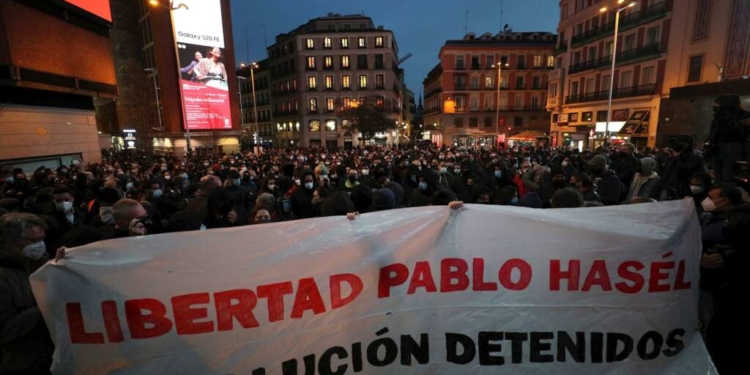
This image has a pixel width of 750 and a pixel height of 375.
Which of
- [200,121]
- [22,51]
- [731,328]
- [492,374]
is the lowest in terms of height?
[492,374]

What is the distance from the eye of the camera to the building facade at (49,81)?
14039 millimetres

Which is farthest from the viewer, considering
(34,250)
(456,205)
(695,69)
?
(695,69)

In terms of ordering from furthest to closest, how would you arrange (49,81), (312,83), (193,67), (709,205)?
1. (312,83)
2. (193,67)
3. (49,81)
4. (709,205)

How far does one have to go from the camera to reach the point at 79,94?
1802 cm

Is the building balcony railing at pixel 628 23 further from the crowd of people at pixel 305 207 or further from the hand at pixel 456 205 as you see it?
the hand at pixel 456 205

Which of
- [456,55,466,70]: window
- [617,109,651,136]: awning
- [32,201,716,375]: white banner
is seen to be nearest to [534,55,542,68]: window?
[456,55,466,70]: window

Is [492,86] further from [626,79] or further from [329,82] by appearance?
[329,82]

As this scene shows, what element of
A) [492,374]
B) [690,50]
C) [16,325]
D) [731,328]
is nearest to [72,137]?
[16,325]

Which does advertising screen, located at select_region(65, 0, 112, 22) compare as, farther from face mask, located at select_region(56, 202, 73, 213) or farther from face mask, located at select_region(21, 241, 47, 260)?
face mask, located at select_region(21, 241, 47, 260)

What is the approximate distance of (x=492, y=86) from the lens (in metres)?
50.7

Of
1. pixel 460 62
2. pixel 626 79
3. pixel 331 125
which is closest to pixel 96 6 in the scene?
pixel 331 125

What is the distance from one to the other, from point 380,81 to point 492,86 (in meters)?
16.2

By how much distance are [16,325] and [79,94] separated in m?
21.2

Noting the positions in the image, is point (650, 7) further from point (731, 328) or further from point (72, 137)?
point (72, 137)
